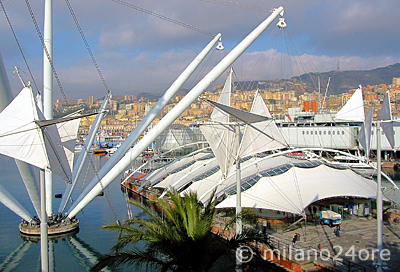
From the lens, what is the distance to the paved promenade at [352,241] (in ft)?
53.1

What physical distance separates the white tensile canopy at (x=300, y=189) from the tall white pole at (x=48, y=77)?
34.7 feet

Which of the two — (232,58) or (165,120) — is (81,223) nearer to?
(165,120)

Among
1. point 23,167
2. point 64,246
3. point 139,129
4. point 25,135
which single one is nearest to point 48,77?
point 23,167

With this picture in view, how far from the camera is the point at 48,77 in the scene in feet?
77.3

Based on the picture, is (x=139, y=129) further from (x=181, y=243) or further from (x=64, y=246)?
(x=181, y=243)

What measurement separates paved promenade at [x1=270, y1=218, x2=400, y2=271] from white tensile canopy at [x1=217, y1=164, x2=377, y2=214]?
153 cm

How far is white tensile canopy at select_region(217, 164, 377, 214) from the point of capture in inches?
842

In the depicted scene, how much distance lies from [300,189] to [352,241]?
15.2 feet

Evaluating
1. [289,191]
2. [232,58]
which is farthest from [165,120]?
[289,191]

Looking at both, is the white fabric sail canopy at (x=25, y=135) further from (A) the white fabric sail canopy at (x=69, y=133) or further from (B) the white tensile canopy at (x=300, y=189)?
(B) the white tensile canopy at (x=300, y=189)

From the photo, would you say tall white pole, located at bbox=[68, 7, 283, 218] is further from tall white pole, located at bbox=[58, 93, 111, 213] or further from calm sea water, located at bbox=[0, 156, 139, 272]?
tall white pole, located at bbox=[58, 93, 111, 213]

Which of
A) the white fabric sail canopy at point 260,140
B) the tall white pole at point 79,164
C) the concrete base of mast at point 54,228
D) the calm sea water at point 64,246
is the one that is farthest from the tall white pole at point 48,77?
the white fabric sail canopy at point 260,140

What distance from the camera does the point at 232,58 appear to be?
17.1 metres

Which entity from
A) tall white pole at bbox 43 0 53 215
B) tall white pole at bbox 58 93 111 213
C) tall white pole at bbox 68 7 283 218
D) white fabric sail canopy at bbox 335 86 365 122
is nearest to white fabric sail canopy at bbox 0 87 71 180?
tall white pole at bbox 68 7 283 218
